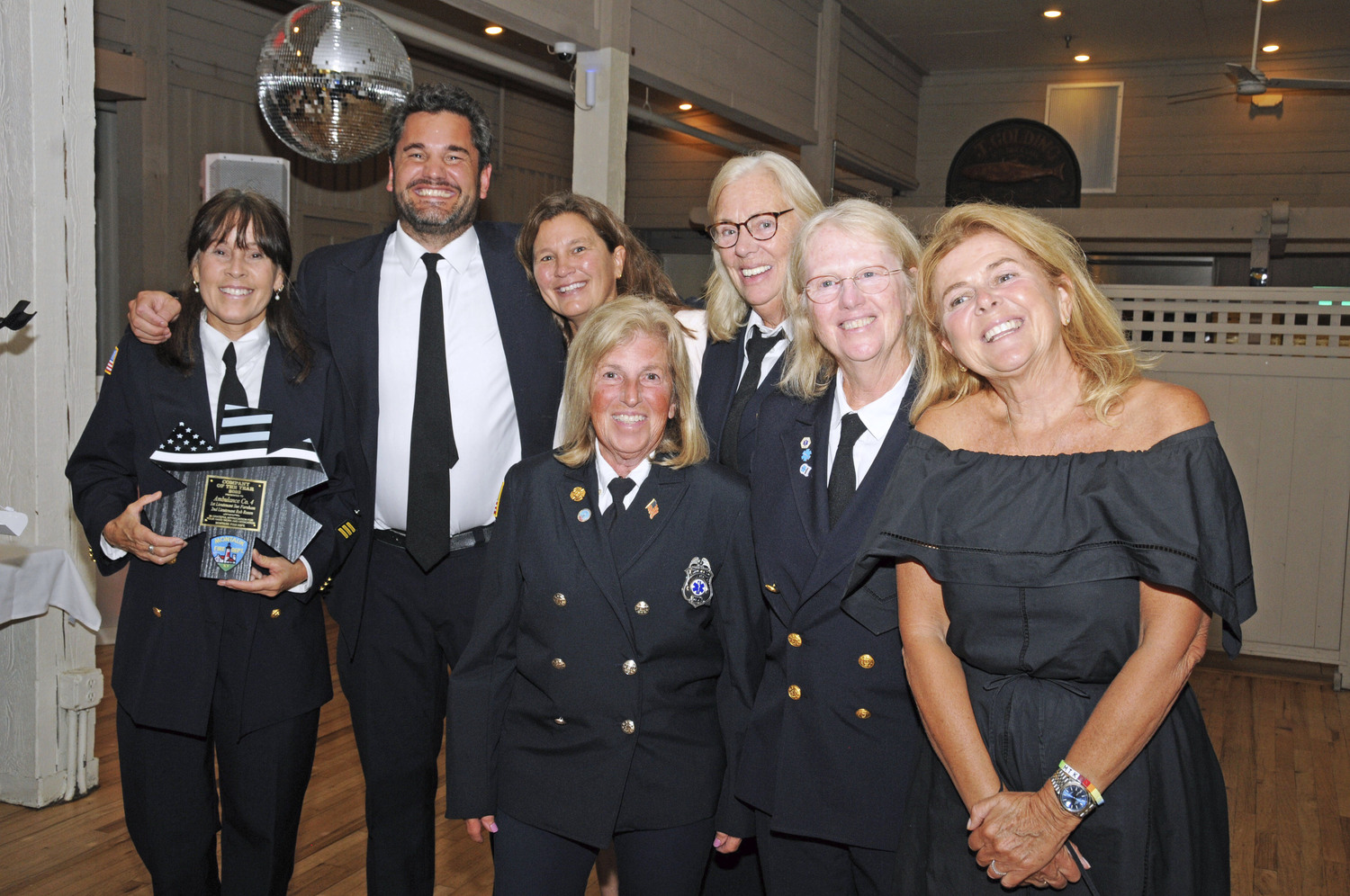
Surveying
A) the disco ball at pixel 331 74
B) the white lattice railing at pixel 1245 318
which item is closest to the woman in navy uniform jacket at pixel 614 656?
the disco ball at pixel 331 74

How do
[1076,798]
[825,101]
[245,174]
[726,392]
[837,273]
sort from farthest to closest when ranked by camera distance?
[825,101] < [245,174] < [726,392] < [837,273] < [1076,798]

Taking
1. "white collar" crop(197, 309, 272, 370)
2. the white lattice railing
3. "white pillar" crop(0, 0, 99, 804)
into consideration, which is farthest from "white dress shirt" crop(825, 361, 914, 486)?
the white lattice railing

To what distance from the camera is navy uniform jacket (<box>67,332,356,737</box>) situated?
2.32m

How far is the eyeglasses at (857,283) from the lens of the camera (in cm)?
201

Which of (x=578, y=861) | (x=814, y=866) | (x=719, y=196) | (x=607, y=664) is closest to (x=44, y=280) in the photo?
(x=719, y=196)

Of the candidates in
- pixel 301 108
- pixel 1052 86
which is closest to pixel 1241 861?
pixel 301 108

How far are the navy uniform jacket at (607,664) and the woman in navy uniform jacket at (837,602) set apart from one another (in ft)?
0.23

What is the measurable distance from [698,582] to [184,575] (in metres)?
1.18

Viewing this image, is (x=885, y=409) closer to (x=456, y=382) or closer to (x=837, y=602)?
(x=837, y=602)

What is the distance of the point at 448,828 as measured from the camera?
3.72m

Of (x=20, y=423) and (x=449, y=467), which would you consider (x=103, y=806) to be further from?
(x=449, y=467)

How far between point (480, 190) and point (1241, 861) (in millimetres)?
3451

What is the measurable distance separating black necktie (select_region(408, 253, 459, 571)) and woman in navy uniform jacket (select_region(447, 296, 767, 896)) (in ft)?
1.74

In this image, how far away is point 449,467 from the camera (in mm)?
2646
